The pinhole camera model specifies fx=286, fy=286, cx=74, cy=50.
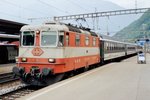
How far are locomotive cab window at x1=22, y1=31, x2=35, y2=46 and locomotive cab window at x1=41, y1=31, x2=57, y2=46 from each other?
546 mm

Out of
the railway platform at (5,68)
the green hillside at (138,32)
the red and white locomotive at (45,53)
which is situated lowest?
the railway platform at (5,68)

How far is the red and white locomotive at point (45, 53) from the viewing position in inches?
507

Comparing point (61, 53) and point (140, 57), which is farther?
point (140, 57)

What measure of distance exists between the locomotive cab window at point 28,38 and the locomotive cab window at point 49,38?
55cm

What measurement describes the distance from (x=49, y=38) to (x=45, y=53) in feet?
2.44

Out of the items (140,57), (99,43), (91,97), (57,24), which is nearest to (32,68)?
(57,24)

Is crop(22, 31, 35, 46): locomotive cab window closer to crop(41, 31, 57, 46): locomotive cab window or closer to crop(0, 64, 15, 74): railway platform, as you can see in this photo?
crop(41, 31, 57, 46): locomotive cab window

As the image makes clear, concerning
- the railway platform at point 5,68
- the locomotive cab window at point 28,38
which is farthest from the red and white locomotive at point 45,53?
the railway platform at point 5,68

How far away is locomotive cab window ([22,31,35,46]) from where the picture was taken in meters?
13.7

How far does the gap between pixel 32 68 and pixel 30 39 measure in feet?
5.02

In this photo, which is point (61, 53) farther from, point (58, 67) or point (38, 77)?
point (38, 77)

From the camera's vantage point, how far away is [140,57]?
2655 centimetres

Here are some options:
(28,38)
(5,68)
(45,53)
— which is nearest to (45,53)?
(45,53)

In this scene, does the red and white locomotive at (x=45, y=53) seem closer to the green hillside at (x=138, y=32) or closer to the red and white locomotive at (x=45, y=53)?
the red and white locomotive at (x=45, y=53)
